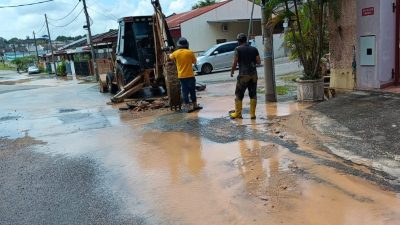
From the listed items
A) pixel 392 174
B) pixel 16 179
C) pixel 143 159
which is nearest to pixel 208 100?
pixel 143 159

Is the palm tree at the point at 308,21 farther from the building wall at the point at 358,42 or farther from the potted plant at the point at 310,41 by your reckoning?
the building wall at the point at 358,42

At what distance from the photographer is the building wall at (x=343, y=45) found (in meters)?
9.44

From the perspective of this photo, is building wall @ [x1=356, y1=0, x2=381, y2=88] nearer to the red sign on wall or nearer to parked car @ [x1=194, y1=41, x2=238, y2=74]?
the red sign on wall

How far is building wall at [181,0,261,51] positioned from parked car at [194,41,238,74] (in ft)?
27.6

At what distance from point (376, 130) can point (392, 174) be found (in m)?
1.76

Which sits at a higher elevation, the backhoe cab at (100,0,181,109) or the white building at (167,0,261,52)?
the white building at (167,0,261,52)

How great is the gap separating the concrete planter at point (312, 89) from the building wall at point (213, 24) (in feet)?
74.4

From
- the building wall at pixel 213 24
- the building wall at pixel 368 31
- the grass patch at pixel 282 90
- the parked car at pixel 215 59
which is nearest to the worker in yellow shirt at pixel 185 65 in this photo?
the grass patch at pixel 282 90

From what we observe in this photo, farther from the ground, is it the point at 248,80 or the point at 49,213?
the point at 248,80

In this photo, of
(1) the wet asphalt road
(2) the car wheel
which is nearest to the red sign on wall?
(1) the wet asphalt road

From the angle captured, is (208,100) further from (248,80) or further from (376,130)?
(376,130)

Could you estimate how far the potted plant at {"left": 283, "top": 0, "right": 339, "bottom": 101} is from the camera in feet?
30.7

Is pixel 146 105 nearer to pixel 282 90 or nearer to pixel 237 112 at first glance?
pixel 237 112

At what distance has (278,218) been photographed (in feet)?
13.0
